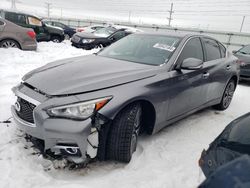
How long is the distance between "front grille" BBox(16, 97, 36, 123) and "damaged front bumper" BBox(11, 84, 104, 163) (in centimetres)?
1

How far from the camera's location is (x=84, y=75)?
10.1ft

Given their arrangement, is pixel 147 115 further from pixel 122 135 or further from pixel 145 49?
pixel 145 49

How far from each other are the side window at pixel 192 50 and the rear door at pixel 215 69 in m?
0.20

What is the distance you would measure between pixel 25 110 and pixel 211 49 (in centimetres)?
339

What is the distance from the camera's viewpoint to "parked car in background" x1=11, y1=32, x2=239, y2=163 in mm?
2625

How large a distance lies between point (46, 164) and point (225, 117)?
3.53m

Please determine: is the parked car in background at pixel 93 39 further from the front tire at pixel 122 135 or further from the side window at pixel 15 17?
the front tire at pixel 122 135

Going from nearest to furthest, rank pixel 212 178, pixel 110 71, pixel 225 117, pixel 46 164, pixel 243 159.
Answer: pixel 212 178
pixel 243 159
pixel 46 164
pixel 110 71
pixel 225 117

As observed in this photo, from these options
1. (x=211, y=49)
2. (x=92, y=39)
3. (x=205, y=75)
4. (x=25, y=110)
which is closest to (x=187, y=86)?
(x=205, y=75)

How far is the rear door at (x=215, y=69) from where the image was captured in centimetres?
446

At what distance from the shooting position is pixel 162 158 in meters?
3.32

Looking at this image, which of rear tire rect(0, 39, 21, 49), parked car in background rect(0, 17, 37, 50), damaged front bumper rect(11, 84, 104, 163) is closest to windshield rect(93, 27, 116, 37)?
parked car in background rect(0, 17, 37, 50)

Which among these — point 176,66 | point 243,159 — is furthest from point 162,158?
point 243,159

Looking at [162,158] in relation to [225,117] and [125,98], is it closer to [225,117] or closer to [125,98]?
[125,98]
